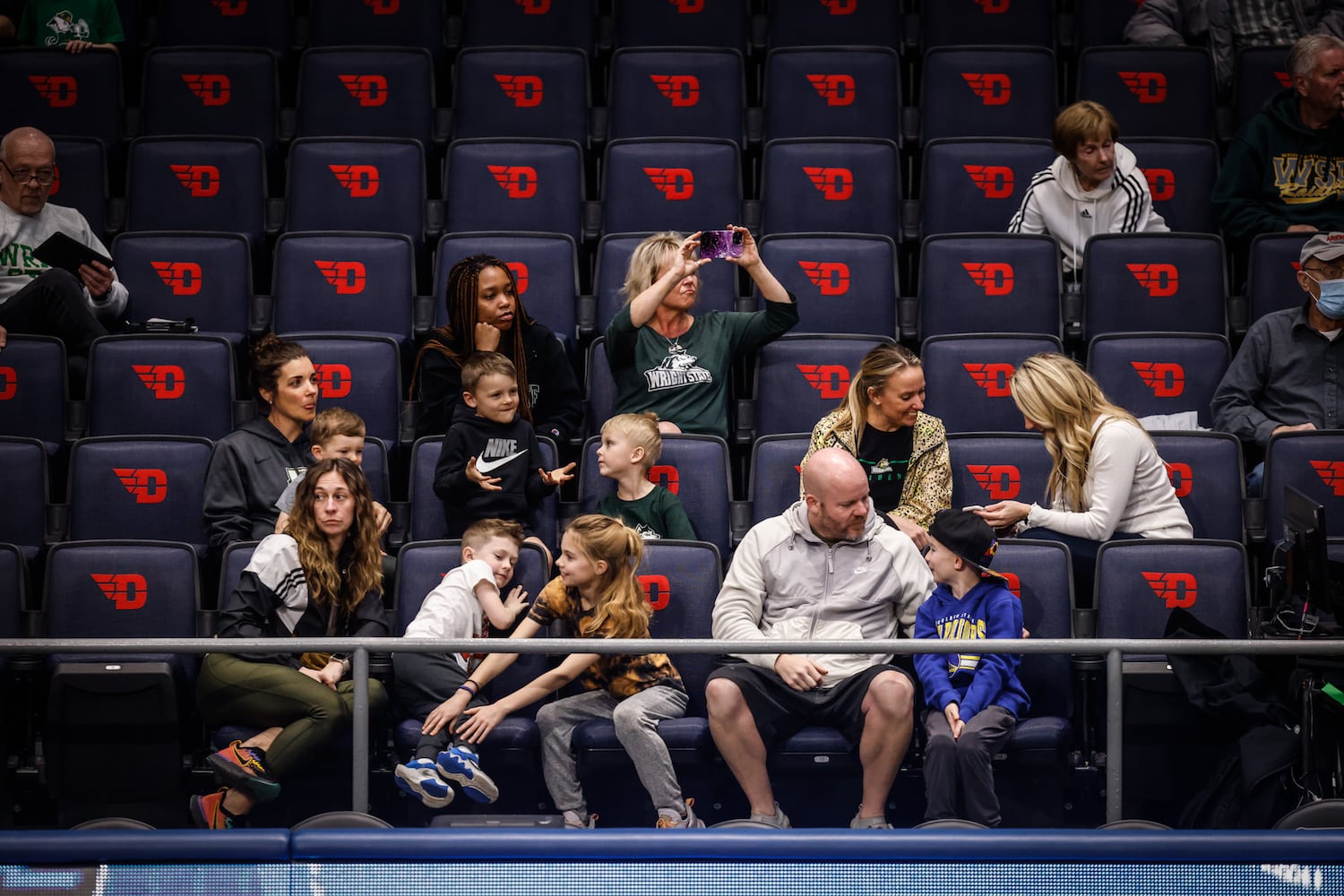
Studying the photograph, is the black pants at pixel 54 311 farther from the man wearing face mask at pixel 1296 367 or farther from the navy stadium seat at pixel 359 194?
the man wearing face mask at pixel 1296 367

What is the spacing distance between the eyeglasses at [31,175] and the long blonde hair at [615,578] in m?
2.27

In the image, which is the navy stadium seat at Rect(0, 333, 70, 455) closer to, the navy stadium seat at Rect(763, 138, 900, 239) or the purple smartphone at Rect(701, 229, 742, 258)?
the purple smartphone at Rect(701, 229, 742, 258)

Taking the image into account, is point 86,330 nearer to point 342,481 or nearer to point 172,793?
point 342,481

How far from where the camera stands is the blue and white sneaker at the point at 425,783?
9.96 feet

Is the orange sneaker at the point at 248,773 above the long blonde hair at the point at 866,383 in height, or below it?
below

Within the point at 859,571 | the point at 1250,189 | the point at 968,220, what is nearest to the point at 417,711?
the point at 859,571

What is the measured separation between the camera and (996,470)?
154 inches

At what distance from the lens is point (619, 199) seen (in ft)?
16.2

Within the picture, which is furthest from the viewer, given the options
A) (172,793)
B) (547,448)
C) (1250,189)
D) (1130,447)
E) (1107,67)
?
(1107,67)

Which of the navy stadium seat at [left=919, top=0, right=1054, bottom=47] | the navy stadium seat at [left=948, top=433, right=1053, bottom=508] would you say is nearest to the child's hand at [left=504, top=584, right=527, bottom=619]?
the navy stadium seat at [left=948, top=433, right=1053, bottom=508]

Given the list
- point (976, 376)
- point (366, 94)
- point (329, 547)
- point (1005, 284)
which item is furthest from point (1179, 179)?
point (329, 547)

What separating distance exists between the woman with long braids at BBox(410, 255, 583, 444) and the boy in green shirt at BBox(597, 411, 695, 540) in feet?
1.45

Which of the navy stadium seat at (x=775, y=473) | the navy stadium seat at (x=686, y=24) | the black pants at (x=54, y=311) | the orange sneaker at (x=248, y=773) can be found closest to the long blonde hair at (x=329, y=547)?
the orange sneaker at (x=248, y=773)

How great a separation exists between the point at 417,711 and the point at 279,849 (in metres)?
0.46
